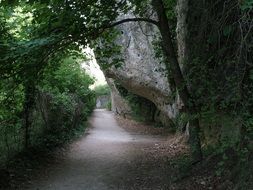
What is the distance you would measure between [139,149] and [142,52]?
6.16 metres

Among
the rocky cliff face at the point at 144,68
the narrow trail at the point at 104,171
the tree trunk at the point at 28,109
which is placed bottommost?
the narrow trail at the point at 104,171

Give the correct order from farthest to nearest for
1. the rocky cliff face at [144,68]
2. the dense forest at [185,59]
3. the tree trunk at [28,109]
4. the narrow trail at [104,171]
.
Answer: the rocky cliff face at [144,68], the tree trunk at [28,109], the narrow trail at [104,171], the dense forest at [185,59]

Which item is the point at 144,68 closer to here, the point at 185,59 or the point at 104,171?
the point at 104,171

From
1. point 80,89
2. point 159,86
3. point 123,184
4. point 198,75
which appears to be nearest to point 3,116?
point 123,184

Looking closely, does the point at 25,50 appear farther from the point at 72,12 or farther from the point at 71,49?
the point at 71,49

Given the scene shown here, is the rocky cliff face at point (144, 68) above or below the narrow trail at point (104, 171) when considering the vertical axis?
above

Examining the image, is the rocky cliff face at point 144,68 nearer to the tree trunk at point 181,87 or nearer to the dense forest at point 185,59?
the dense forest at point 185,59

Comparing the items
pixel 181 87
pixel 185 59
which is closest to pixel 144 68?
pixel 185 59

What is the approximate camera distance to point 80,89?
81.4ft

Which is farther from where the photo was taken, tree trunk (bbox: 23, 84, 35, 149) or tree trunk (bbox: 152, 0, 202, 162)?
tree trunk (bbox: 23, 84, 35, 149)

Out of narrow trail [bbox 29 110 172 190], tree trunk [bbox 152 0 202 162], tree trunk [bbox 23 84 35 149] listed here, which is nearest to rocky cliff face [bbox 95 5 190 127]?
narrow trail [bbox 29 110 172 190]

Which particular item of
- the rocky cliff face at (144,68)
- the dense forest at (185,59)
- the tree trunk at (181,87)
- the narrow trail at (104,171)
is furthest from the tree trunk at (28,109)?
the rocky cliff face at (144,68)

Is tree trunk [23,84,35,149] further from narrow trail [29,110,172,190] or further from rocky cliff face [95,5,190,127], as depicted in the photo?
rocky cliff face [95,5,190,127]

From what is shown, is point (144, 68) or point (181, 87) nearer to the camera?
point (181, 87)
